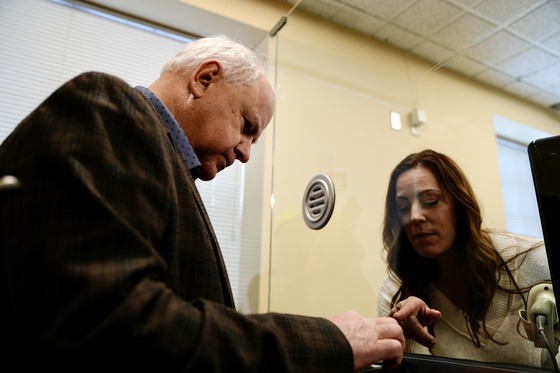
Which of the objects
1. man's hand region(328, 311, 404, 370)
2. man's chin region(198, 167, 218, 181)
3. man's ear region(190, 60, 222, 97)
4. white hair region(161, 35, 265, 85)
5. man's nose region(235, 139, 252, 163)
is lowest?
man's hand region(328, 311, 404, 370)

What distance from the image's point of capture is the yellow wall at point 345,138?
3.10 feet

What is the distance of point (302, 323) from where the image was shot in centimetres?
55

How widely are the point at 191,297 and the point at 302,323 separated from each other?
6.8 inches

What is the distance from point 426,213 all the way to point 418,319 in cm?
24

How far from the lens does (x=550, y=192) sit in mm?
573

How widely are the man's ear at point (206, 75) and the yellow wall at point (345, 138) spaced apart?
1.70 ft

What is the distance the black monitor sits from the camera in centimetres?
56

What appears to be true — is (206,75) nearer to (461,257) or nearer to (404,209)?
(404,209)

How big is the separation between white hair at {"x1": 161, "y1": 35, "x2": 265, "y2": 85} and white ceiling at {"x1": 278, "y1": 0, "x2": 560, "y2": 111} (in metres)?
0.49

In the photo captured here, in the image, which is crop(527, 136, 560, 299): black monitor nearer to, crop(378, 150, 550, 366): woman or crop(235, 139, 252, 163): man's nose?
crop(378, 150, 550, 366): woman

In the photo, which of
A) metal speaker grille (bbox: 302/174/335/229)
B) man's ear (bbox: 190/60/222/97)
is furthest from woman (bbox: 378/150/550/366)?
man's ear (bbox: 190/60/222/97)

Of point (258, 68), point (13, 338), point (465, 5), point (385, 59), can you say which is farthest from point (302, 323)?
point (385, 59)

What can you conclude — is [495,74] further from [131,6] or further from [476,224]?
[131,6]

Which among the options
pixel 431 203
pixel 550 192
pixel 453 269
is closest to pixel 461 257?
pixel 453 269
